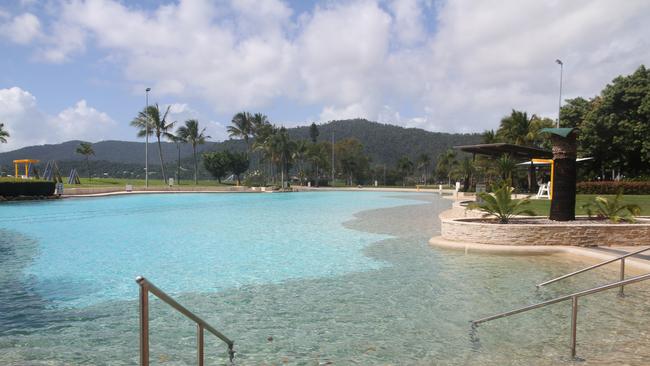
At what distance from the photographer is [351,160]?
89.1 metres

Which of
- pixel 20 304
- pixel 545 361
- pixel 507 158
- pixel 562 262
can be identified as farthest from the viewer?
pixel 507 158

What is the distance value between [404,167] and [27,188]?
78120 mm

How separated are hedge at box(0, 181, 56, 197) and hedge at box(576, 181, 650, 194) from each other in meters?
37.6

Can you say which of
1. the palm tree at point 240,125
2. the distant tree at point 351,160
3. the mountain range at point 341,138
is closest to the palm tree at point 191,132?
the palm tree at point 240,125

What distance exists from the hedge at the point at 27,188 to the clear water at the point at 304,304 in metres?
19.9

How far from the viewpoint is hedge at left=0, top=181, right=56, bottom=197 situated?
2912cm

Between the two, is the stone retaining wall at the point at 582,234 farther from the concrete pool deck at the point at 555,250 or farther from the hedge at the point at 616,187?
the hedge at the point at 616,187

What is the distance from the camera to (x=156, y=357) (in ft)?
15.9

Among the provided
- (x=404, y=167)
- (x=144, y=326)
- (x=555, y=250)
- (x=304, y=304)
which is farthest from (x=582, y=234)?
(x=404, y=167)

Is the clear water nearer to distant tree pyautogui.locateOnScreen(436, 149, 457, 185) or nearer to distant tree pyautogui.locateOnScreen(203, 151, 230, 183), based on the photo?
distant tree pyautogui.locateOnScreen(203, 151, 230, 183)

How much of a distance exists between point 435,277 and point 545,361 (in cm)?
394

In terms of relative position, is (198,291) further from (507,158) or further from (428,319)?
(507,158)

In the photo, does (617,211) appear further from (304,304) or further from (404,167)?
(404,167)

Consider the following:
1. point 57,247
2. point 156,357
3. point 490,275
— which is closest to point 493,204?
point 490,275
